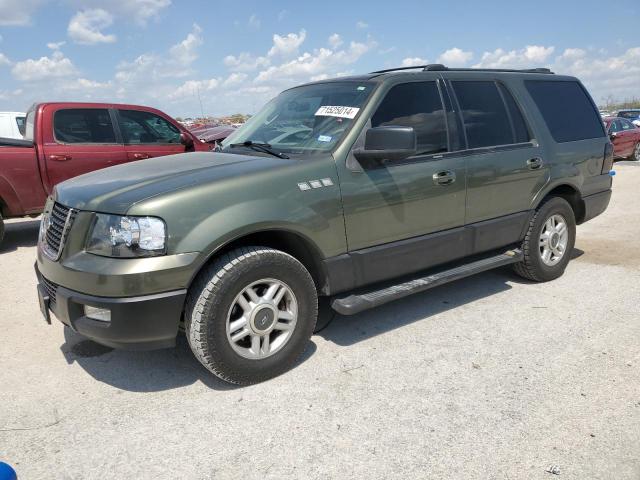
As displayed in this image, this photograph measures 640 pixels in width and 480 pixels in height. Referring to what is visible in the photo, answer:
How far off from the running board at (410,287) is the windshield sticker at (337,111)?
125 centimetres

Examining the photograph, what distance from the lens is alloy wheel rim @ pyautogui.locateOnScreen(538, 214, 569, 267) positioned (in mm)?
4859

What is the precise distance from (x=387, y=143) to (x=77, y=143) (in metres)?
5.36

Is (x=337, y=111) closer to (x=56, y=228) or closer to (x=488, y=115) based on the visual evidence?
(x=488, y=115)

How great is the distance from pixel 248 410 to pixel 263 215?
1.12 meters

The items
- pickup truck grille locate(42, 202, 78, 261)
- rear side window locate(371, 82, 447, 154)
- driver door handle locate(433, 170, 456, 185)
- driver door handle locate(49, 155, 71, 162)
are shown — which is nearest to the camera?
pickup truck grille locate(42, 202, 78, 261)

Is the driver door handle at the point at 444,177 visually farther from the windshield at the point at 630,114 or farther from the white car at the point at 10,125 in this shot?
the windshield at the point at 630,114

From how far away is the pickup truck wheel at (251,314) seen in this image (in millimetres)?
2920

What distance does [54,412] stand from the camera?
2.94 m

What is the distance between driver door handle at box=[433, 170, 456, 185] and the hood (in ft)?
3.87

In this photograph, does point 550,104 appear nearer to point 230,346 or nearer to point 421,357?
point 421,357

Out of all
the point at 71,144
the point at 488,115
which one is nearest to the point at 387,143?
the point at 488,115

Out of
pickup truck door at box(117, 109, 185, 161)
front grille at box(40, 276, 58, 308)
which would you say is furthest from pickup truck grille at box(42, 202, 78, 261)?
pickup truck door at box(117, 109, 185, 161)

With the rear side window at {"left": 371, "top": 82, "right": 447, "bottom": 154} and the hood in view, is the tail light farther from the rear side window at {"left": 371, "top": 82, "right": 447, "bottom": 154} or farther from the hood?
the hood

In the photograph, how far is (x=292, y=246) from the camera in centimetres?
341
